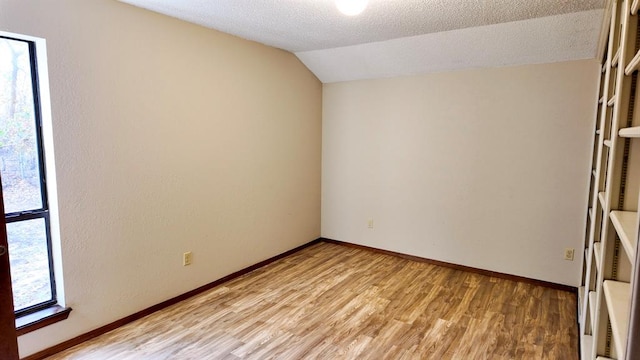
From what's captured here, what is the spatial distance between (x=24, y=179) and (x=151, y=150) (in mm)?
780

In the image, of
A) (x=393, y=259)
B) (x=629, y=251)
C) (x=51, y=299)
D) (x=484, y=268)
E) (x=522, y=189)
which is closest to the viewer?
(x=629, y=251)

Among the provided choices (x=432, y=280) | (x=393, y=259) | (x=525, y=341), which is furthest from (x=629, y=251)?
(x=393, y=259)

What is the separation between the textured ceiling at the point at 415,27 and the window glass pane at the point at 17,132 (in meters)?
0.82

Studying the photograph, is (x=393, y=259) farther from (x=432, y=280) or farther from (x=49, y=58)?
(x=49, y=58)

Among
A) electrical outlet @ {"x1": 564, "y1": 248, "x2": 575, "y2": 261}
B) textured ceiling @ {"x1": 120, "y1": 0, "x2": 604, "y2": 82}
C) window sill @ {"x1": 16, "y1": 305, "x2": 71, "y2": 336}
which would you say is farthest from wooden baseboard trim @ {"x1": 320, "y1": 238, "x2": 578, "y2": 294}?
window sill @ {"x1": 16, "y1": 305, "x2": 71, "y2": 336}

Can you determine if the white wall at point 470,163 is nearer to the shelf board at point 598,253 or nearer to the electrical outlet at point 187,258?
the shelf board at point 598,253

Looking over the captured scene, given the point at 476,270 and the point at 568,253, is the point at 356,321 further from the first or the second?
the point at 568,253

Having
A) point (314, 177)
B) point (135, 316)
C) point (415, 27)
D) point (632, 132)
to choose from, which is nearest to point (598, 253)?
point (632, 132)

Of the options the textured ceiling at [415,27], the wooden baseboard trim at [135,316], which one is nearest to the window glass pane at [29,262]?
the wooden baseboard trim at [135,316]

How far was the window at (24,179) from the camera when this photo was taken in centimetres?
208

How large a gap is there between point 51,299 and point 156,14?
83.2 inches

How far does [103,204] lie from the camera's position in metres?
2.45

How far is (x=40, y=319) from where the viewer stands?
2.15 metres

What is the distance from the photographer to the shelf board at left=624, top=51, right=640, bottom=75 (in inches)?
44.9
